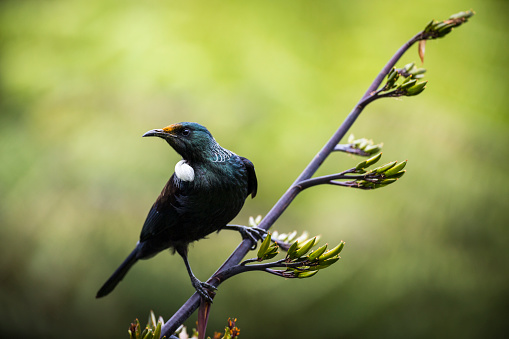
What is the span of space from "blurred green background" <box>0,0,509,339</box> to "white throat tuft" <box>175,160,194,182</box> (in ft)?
4.30

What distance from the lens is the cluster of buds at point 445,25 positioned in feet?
2.05

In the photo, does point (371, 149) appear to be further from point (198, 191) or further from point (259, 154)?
point (259, 154)

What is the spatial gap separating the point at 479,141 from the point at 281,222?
42.2 inches

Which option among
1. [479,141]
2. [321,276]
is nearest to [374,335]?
[321,276]

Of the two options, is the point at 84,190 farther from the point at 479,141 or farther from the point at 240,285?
the point at 479,141

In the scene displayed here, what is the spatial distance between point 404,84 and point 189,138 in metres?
0.28

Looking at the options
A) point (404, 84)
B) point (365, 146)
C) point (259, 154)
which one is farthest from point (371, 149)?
point (259, 154)

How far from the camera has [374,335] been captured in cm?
220

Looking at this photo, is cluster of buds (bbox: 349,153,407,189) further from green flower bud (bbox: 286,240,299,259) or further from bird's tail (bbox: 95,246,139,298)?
bird's tail (bbox: 95,246,139,298)

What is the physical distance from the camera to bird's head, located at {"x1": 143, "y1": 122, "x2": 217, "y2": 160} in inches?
25.9

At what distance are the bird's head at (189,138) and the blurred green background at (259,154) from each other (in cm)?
133

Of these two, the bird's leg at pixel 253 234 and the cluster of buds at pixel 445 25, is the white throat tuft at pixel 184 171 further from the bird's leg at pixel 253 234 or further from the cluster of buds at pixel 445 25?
the cluster of buds at pixel 445 25

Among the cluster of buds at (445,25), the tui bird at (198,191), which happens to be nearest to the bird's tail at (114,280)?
the tui bird at (198,191)

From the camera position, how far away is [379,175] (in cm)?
62
